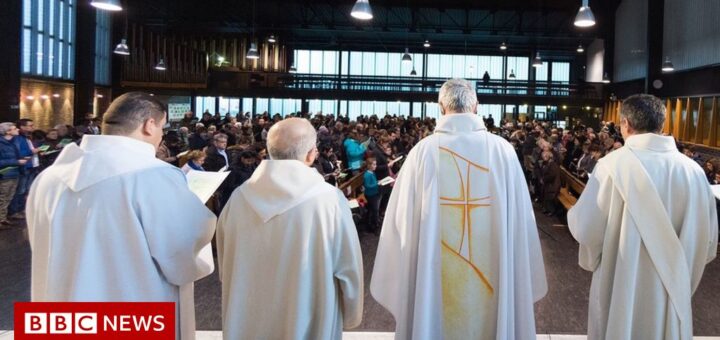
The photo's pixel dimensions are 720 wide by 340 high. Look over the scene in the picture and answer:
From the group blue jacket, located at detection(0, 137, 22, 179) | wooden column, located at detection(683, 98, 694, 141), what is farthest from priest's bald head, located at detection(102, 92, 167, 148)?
wooden column, located at detection(683, 98, 694, 141)

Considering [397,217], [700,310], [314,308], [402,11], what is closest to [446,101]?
[397,217]

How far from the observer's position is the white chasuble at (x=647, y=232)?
2775 mm

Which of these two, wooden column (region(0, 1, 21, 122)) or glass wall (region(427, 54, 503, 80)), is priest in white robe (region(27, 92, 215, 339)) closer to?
wooden column (region(0, 1, 21, 122))

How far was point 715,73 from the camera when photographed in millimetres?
15789

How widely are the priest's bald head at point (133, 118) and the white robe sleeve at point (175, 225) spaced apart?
0.63ft

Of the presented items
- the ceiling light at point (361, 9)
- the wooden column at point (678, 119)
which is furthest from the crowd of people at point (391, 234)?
the wooden column at point (678, 119)

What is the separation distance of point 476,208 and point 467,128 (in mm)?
395

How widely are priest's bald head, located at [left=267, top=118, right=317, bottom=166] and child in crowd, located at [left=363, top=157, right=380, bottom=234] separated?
5.72 meters

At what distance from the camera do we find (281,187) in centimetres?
228

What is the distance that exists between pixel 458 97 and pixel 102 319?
1834 millimetres

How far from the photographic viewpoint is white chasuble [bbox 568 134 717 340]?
2.78 metres

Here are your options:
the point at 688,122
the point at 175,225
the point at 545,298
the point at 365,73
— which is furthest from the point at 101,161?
the point at 365,73

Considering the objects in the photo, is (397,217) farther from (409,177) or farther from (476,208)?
(476,208)

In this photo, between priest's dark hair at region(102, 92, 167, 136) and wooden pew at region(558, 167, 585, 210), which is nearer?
priest's dark hair at region(102, 92, 167, 136)
